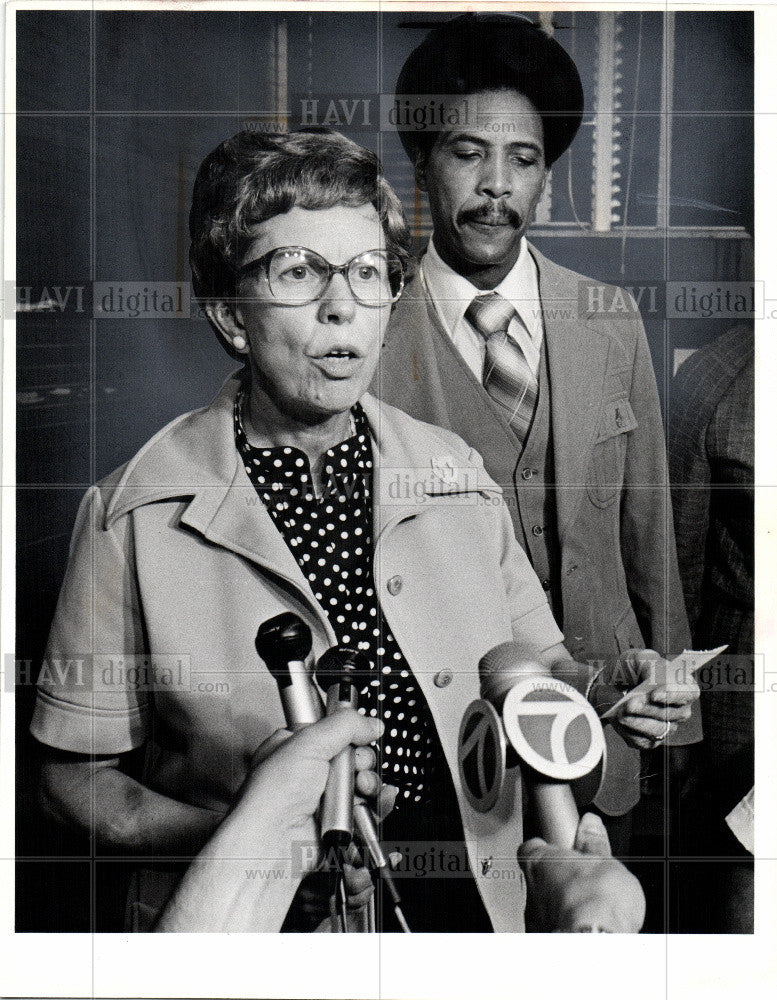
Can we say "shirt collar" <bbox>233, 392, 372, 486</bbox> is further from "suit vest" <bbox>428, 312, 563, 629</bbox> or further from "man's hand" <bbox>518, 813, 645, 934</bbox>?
"man's hand" <bbox>518, 813, 645, 934</bbox>

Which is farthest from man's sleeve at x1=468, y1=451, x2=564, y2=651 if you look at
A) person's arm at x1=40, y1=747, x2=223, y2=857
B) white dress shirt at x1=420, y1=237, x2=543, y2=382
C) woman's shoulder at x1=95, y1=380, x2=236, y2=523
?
person's arm at x1=40, y1=747, x2=223, y2=857

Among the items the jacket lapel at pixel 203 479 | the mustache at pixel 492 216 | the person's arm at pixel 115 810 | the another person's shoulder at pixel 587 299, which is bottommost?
the person's arm at pixel 115 810

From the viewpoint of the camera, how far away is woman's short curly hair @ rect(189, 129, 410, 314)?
2.36 meters


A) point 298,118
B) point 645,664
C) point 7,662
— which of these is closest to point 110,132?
point 298,118

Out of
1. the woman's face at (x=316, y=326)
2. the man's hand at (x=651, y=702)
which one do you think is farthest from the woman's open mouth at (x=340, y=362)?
the man's hand at (x=651, y=702)

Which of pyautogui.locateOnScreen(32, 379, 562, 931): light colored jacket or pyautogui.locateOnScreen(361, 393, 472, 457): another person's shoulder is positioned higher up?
pyautogui.locateOnScreen(361, 393, 472, 457): another person's shoulder

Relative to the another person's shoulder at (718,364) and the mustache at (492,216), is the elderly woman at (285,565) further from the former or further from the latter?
the another person's shoulder at (718,364)

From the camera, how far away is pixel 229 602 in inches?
93.4

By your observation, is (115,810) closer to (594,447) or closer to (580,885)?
(580,885)

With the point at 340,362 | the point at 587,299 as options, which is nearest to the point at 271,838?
the point at 340,362

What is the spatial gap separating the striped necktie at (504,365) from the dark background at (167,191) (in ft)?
0.60

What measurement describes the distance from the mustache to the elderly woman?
149 mm

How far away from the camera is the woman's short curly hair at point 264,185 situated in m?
2.36

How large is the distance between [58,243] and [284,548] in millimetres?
875
